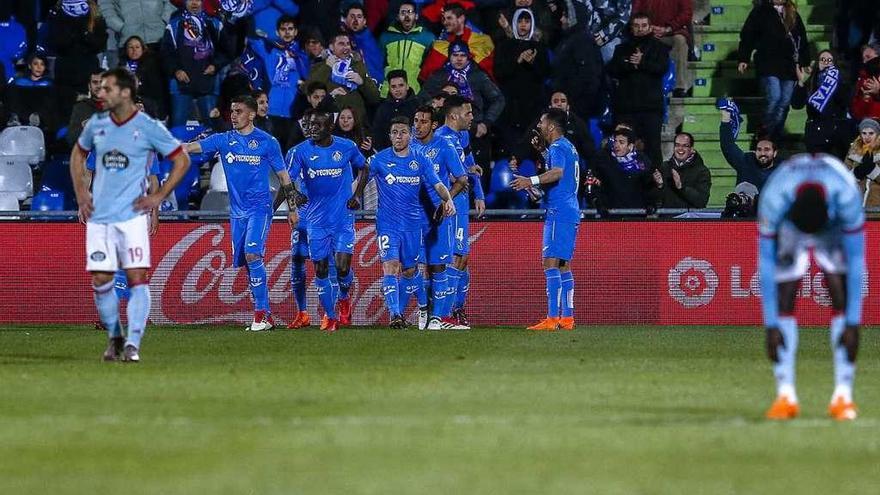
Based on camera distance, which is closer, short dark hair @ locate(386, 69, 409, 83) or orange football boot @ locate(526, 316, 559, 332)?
orange football boot @ locate(526, 316, 559, 332)

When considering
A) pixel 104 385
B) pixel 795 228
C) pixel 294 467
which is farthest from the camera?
pixel 104 385

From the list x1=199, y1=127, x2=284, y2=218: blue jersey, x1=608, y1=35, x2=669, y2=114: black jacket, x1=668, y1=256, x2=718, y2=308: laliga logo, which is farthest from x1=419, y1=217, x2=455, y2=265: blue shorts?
x1=608, y1=35, x2=669, y2=114: black jacket

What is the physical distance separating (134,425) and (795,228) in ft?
12.7

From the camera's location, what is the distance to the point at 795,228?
9.69 metres

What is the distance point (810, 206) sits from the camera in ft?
31.2

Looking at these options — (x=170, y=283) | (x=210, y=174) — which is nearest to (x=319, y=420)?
(x=170, y=283)

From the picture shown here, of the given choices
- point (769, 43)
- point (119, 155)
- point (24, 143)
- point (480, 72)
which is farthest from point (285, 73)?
point (119, 155)

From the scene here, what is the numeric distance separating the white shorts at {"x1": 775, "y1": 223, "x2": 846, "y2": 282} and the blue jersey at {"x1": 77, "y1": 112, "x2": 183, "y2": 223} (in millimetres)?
5965

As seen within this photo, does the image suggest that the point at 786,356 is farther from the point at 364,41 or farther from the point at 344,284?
the point at 364,41

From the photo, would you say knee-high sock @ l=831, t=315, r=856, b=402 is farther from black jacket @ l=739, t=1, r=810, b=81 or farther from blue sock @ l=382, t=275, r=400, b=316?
black jacket @ l=739, t=1, r=810, b=81

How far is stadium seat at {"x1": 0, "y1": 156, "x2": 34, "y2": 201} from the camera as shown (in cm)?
2349

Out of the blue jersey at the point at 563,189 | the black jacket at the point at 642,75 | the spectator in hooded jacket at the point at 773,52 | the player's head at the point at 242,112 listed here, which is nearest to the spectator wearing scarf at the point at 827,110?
the spectator in hooded jacket at the point at 773,52

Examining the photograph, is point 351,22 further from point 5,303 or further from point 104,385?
point 104,385

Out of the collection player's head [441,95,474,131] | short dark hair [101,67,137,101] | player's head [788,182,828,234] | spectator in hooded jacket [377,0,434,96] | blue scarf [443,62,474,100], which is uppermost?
spectator in hooded jacket [377,0,434,96]
